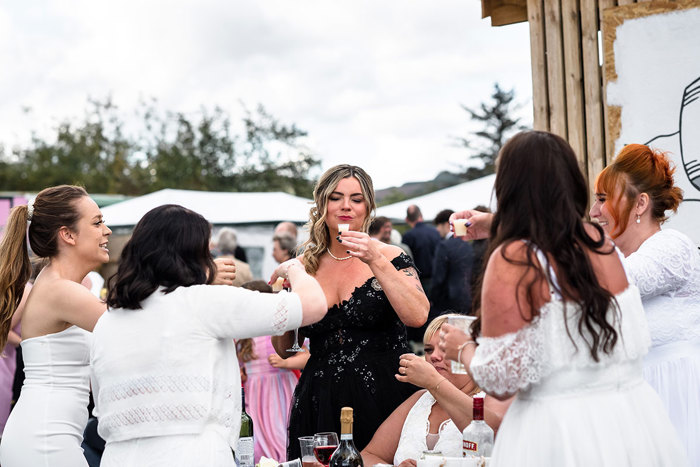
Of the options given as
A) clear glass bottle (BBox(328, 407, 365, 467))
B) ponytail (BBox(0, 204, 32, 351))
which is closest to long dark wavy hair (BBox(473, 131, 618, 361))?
clear glass bottle (BBox(328, 407, 365, 467))

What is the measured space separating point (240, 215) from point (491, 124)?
103 feet

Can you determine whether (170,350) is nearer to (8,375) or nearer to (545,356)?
(545,356)

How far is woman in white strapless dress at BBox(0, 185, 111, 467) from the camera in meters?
2.76

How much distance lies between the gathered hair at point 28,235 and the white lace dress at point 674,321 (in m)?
2.27

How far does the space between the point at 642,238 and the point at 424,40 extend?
112 ft

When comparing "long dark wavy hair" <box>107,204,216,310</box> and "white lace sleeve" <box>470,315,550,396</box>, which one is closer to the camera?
"white lace sleeve" <box>470,315,550,396</box>

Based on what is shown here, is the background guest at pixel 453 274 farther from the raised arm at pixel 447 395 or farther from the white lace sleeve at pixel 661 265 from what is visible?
the raised arm at pixel 447 395

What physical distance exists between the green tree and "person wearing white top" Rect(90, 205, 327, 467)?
3791cm

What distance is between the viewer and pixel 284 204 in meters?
11.2

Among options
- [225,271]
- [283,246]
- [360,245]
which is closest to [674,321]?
[360,245]

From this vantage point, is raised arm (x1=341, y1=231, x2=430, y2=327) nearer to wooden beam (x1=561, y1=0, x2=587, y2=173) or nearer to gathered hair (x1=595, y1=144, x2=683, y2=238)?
gathered hair (x1=595, y1=144, x2=683, y2=238)

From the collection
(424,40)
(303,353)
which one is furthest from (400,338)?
(424,40)

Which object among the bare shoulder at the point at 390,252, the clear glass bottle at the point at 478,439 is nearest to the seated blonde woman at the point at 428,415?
the clear glass bottle at the point at 478,439

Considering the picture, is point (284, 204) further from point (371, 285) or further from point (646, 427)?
point (646, 427)
